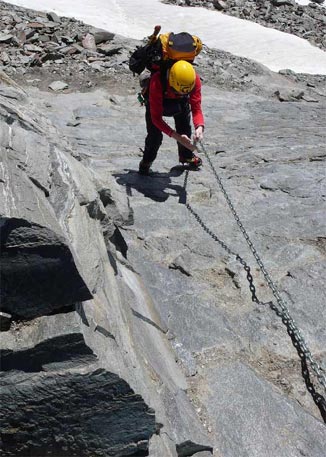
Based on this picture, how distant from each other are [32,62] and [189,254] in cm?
1057

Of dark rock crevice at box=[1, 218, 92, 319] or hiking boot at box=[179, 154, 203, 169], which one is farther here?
hiking boot at box=[179, 154, 203, 169]

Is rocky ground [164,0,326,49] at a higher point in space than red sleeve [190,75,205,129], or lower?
lower

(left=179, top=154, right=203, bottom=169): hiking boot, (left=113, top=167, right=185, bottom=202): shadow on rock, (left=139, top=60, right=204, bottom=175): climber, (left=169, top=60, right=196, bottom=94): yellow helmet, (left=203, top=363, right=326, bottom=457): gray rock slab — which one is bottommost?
(left=113, top=167, right=185, bottom=202): shadow on rock

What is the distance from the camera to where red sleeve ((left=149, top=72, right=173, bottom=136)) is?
7.75 metres

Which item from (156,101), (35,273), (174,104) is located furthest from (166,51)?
(35,273)

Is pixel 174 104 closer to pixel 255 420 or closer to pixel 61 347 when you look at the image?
pixel 255 420

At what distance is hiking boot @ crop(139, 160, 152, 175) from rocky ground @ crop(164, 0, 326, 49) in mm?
21149

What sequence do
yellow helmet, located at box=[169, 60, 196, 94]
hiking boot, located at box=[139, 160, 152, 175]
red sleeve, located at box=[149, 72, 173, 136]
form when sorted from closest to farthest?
yellow helmet, located at box=[169, 60, 196, 94]
red sleeve, located at box=[149, 72, 173, 136]
hiking boot, located at box=[139, 160, 152, 175]

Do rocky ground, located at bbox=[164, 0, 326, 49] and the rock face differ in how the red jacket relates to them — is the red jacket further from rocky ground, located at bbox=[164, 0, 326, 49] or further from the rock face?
rocky ground, located at bbox=[164, 0, 326, 49]

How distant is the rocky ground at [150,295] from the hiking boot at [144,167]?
18 cm

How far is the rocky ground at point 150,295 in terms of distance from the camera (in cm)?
327

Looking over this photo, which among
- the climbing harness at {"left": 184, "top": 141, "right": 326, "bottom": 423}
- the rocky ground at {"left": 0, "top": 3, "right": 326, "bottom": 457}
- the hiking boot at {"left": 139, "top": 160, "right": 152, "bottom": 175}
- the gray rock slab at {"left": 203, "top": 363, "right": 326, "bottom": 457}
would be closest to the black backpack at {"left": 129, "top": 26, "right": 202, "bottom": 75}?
the hiking boot at {"left": 139, "top": 160, "right": 152, "bottom": 175}

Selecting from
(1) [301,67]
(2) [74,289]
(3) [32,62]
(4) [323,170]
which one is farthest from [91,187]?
(1) [301,67]

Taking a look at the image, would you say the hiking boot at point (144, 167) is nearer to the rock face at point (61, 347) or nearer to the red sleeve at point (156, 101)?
the red sleeve at point (156, 101)
